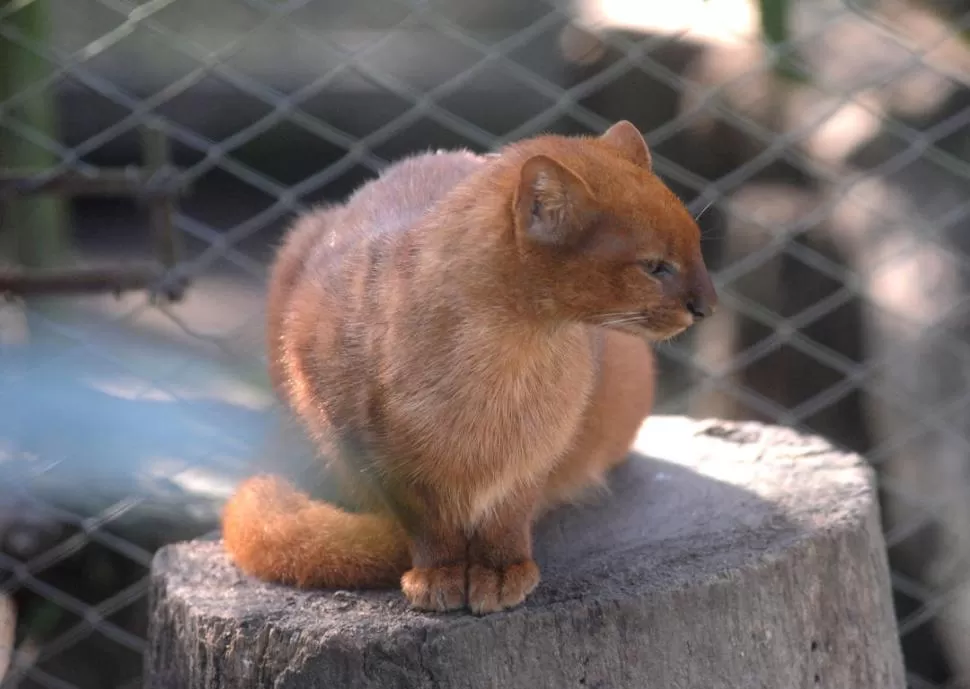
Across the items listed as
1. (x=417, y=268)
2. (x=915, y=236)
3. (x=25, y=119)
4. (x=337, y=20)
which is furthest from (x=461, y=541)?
(x=337, y=20)

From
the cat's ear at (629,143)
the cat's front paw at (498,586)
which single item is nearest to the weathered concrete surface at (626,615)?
the cat's front paw at (498,586)

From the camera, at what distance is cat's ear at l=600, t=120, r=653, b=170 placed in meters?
1.26

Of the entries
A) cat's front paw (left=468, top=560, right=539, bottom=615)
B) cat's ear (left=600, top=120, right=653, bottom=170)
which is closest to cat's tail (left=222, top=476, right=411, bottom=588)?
cat's front paw (left=468, top=560, right=539, bottom=615)

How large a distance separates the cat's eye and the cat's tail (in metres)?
0.39

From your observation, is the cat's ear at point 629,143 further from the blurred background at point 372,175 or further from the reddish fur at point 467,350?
the blurred background at point 372,175

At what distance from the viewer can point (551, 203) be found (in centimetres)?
115

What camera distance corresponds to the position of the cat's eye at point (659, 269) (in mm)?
1149

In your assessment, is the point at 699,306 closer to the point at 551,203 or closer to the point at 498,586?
the point at 551,203

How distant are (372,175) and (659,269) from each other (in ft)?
5.09

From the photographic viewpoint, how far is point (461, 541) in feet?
4.29

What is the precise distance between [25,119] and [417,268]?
105 cm

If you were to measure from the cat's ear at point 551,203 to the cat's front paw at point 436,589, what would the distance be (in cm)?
33

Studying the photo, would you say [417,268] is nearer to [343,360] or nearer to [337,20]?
[343,360]

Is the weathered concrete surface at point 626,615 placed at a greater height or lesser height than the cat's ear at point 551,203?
lesser
